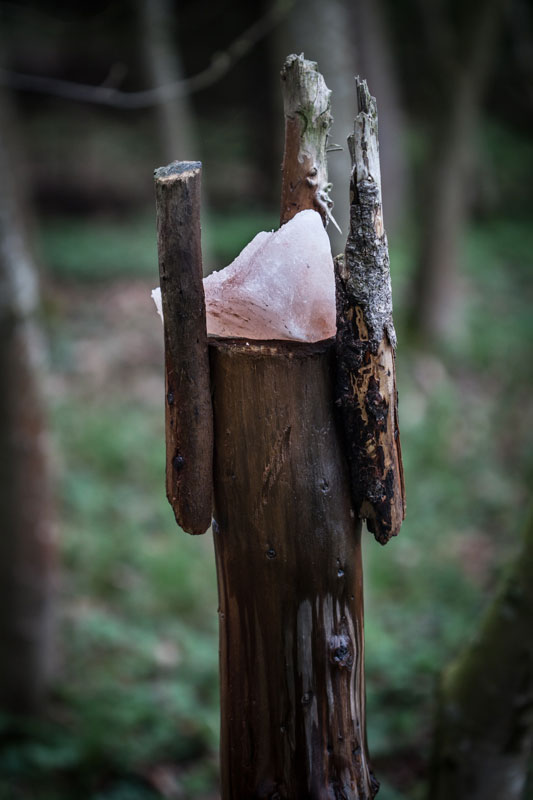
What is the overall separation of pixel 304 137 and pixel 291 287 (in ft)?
1.16

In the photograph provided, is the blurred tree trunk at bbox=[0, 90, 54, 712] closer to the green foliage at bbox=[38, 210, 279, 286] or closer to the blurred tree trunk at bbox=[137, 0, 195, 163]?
the blurred tree trunk at bbox=[137, 0, 195, 163]

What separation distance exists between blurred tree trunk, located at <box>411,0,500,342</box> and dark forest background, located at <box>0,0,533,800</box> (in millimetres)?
25

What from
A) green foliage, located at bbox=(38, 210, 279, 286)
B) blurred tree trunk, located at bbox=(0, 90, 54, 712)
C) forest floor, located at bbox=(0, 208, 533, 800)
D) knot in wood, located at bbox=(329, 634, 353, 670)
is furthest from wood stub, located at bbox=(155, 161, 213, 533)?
green foliage, located at bbox=(38, 210, 279, 286)

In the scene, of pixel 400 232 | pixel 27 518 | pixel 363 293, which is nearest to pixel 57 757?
pixel 27 518

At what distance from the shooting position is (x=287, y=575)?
1506mm

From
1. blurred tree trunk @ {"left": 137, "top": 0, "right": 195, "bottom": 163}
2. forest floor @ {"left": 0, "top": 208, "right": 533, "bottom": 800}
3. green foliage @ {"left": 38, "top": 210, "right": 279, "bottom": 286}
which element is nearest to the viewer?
forest floor @ {"left": 0, "top": 208, "right": 533, "bottom": 800}

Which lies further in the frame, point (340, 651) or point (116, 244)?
point (116, 244)

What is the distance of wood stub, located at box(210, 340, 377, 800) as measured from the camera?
1.47 metres

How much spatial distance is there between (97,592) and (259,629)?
3.64 metres

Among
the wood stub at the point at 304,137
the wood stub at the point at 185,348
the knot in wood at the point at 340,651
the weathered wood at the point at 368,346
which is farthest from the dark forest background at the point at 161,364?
the wood stub at the point at 304,137

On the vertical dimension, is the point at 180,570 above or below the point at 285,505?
below

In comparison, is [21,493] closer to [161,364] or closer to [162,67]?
[161,364]

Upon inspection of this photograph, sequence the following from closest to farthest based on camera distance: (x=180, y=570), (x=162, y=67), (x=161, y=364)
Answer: (x=180, y=570) < (x=162, y=67) < (x=161, y=364)

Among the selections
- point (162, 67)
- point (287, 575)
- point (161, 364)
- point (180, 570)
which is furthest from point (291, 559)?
point (162, 67)
